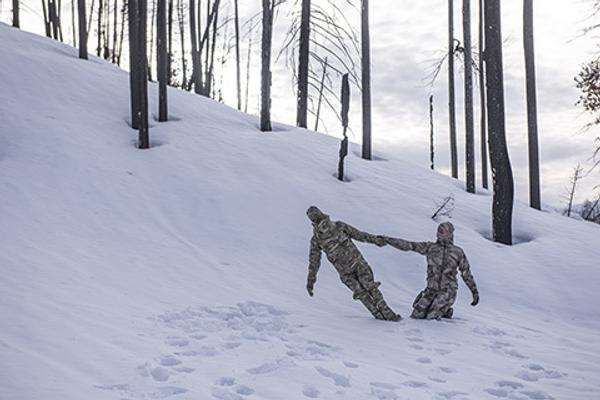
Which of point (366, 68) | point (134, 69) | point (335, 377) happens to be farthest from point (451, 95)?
point (335, 377)

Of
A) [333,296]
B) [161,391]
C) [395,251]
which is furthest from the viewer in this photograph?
[395,251]

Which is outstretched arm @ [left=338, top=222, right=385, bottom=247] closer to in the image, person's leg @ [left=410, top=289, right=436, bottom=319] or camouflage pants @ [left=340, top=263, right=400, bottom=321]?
camouflage pants @ [left=340, top=263, right=400, bottom=321]

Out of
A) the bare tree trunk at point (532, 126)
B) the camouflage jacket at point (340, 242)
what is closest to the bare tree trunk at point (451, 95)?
the bare tree trunk at point (532, 126)

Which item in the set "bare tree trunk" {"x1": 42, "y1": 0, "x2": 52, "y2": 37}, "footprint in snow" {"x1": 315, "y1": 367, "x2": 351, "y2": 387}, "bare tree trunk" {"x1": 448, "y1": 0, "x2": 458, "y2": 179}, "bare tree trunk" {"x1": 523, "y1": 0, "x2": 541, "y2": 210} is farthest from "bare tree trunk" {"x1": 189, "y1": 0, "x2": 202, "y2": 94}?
"footprint in snow" {"x1": 315, "y1": 367, "x2": 351, "y2": 387}

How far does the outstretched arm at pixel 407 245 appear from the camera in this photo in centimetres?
784

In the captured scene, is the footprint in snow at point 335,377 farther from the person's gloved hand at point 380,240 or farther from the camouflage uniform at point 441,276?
the camouflage uniform at point 441,276

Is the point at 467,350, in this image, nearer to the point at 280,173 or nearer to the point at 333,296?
the point at 333,296

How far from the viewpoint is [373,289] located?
774cm

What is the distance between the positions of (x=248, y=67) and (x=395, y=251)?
1260 inches

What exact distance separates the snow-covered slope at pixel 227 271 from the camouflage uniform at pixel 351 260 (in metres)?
0.34

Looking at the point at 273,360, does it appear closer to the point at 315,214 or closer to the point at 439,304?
the point at 315,214

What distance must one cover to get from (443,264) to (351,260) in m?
1.47

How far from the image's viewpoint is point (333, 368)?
545 cm

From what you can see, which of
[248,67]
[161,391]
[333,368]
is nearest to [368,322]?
[333,368]
